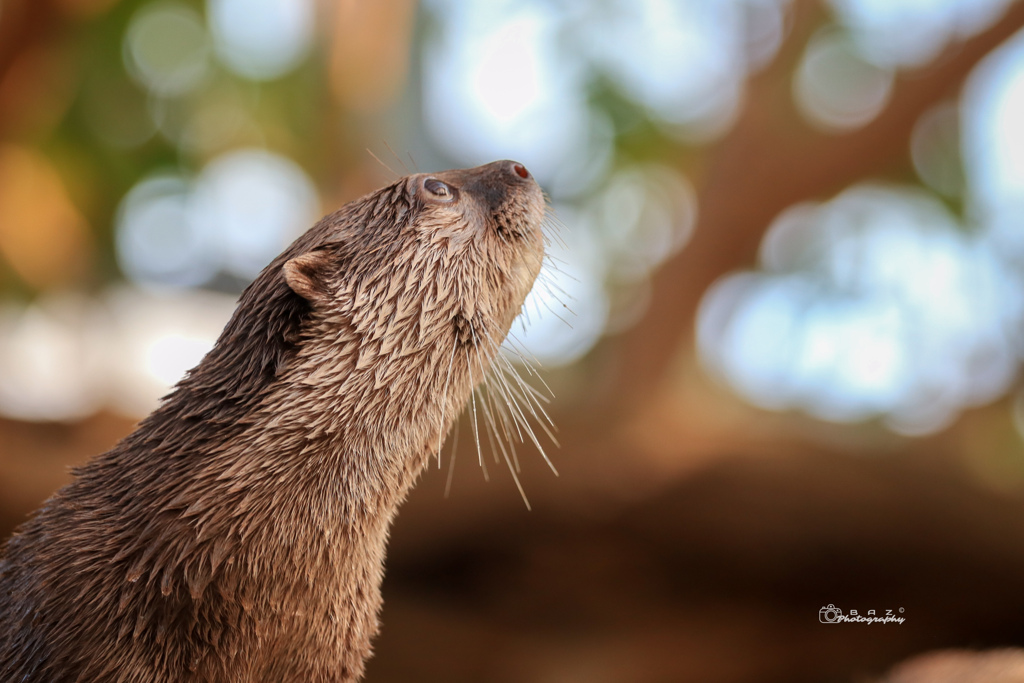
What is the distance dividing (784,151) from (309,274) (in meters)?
2.39

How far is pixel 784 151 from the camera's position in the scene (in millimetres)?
2996

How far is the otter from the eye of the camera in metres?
1.07

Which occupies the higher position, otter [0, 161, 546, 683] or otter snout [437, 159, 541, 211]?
otter snout [437, 159, 541, 211]

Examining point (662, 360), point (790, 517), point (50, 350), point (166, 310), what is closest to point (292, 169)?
A: point (166, 310)

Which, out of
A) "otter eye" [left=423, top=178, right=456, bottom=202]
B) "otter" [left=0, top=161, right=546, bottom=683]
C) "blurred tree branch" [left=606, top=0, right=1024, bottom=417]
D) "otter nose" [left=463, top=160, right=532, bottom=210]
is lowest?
"otter" [left=0, top=161, right=546, bottom=683]

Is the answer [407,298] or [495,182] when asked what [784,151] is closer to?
[495,182]

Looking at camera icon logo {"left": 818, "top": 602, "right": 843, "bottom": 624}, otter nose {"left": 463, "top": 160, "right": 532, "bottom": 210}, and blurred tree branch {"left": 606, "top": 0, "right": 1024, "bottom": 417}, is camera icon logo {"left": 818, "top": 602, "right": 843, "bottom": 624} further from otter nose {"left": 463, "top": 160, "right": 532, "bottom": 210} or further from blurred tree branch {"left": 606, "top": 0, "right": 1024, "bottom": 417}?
otter nose {"left": 463, "top": 160, "right": 532, "bottom": 210}

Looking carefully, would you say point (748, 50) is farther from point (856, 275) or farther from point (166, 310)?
point (166, 310)

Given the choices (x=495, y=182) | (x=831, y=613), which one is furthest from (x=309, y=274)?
(x=831, y=613)

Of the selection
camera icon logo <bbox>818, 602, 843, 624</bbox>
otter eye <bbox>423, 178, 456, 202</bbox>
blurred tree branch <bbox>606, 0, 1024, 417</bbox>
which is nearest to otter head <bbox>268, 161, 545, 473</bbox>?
otter eye <bbox>423, 178, 456, 202</bbox>

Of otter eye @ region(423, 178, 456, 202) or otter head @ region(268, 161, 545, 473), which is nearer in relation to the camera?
otter head @ region(268, 161, 545, 473)

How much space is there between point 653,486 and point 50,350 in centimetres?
350

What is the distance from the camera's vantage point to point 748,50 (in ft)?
10.2

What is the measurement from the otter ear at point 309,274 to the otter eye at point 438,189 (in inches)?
8.7
